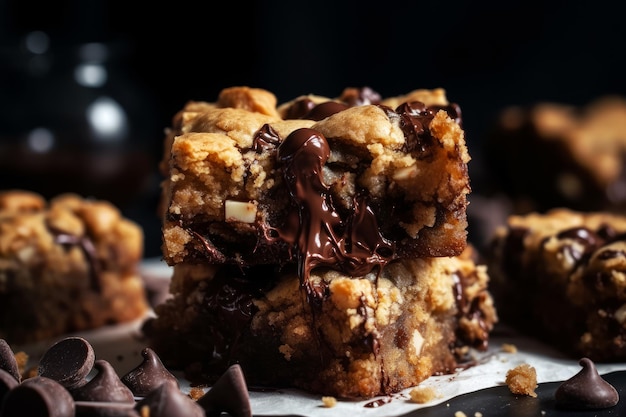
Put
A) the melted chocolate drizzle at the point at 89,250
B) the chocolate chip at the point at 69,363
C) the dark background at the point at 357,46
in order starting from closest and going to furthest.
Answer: the chocolate chip at the point at 69,363, the melted chocolate drizzle at the point at 89,250, the dark background at the point at 357,46

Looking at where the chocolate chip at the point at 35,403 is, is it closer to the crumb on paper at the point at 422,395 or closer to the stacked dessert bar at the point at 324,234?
the stacked dessert bar at the point at 324,234

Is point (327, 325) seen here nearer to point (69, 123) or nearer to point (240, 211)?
point (240, 211)

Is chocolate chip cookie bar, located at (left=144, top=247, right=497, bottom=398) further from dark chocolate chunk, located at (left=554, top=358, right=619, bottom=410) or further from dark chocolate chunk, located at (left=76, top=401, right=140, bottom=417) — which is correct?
dark chocolate chunk, located at (left=76, top=401, right=140, bottom=417)

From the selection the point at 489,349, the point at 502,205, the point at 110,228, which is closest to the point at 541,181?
the point at 502,205

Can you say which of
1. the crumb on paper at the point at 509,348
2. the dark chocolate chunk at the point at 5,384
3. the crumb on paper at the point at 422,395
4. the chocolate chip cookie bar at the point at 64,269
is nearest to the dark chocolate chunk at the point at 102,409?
the dark chocolate chunk at the point at 5,384

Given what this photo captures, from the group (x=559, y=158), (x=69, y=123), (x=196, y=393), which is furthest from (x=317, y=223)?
(x=69, y=123)

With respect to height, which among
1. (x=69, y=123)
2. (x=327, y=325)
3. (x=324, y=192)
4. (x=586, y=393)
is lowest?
(x=586, y=393)
